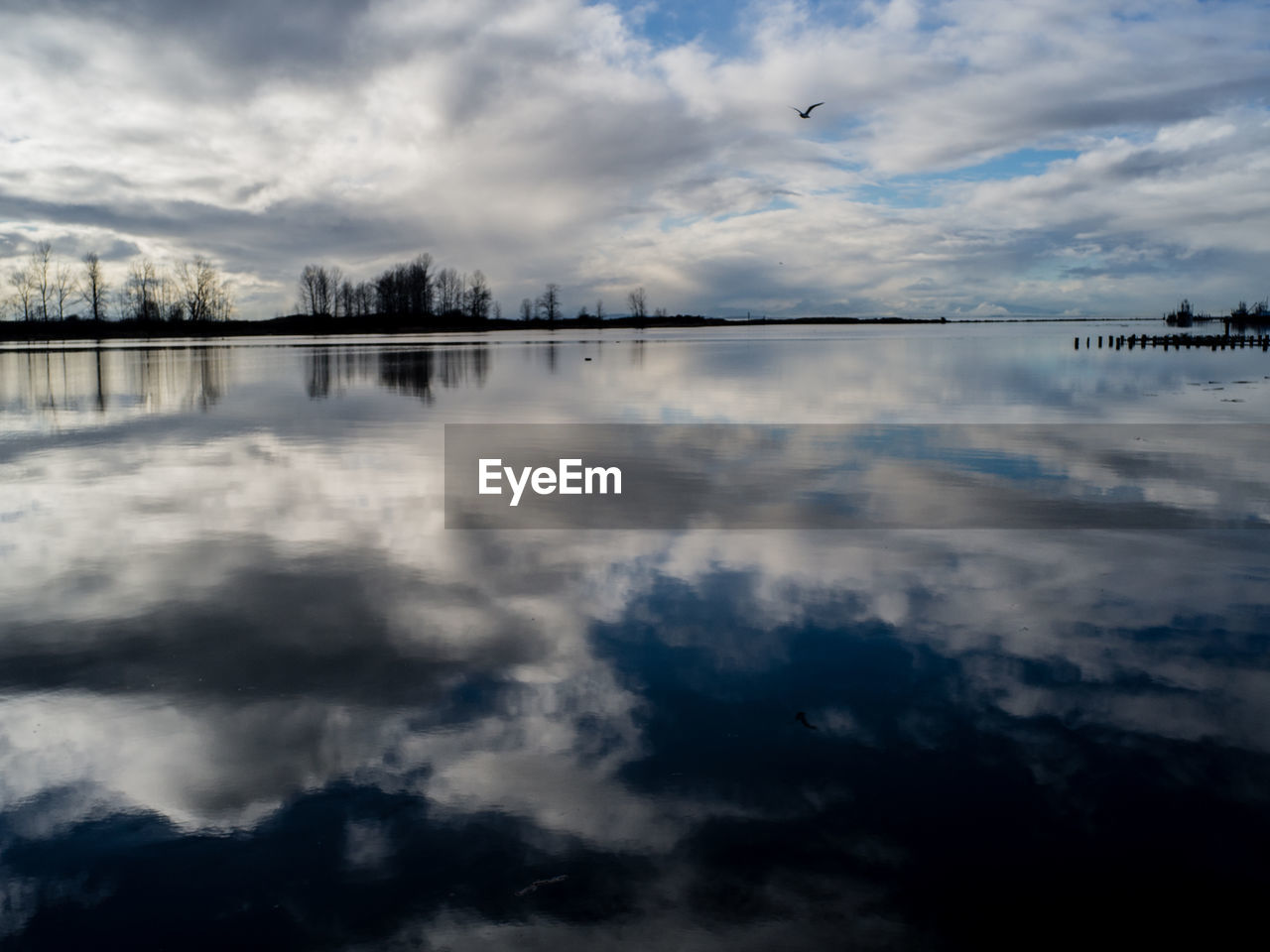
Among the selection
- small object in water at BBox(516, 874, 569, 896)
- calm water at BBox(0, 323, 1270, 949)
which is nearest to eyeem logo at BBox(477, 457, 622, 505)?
calm water at BBox(0, 323, 1270, 949)

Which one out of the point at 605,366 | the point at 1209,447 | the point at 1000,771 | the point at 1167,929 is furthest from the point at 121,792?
the point at 605,366

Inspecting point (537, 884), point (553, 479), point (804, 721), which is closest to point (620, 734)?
point (804, 721)

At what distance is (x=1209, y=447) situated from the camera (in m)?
20.1

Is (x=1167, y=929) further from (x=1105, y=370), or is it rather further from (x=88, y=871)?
(x=1105, y=370)

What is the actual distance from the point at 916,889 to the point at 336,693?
4.53 m

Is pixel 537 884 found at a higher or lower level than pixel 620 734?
lower

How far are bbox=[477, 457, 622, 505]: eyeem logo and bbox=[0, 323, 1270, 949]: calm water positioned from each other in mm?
2727

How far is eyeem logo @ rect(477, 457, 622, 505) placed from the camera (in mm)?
15195

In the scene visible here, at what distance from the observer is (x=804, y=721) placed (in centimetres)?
657

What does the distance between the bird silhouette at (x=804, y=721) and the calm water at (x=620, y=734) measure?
0.03 metres

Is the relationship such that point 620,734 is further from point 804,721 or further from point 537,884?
point 537,884

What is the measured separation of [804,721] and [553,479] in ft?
33.7

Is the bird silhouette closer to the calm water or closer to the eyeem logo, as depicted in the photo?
the calm water

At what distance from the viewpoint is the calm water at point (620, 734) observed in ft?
15.1
